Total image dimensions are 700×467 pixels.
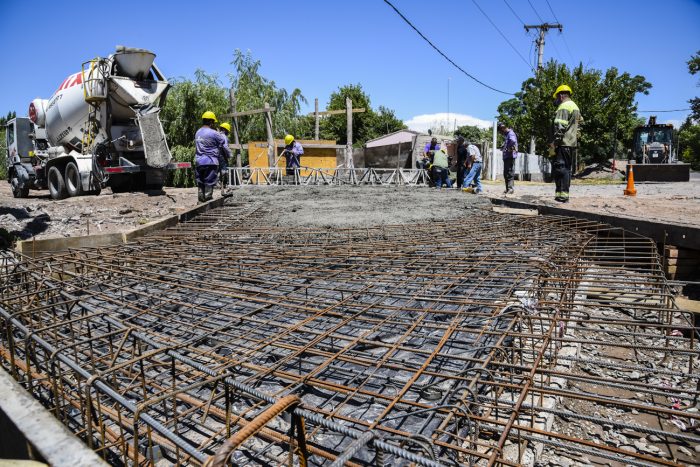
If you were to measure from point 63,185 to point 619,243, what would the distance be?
1111cm

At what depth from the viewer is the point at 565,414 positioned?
1.54 meters

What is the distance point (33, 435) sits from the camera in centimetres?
136

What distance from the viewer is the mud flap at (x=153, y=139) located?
32.7 ft

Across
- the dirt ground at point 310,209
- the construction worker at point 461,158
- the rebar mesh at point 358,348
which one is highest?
the construction worker at point 461,158

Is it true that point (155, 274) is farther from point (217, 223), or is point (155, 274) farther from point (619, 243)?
point (619, 243)

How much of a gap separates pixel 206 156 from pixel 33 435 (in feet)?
21.8

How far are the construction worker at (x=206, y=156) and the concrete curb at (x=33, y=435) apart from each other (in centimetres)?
613

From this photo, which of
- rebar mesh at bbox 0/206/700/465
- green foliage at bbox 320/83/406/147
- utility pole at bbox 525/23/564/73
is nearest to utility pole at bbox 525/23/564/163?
utility pole at bbox 525/23/564/73

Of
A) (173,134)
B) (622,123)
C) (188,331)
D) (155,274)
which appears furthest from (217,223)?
(622,123)

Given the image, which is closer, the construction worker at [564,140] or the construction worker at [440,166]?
the construction worker at [564,140]

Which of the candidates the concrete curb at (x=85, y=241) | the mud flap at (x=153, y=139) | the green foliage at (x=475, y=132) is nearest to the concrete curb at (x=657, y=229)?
the concrete curb at (x=85, y=241)

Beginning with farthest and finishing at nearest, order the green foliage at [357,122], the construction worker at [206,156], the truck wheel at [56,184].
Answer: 1. the green foliage at [357,122]
2. the truck wheel at [56,184]
3. the construction worker at [206,156]

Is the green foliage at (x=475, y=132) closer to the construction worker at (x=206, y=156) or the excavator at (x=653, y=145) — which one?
the excavator at (x=653, y=145)

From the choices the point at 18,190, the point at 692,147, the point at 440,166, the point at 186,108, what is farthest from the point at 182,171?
the point at 692,147
